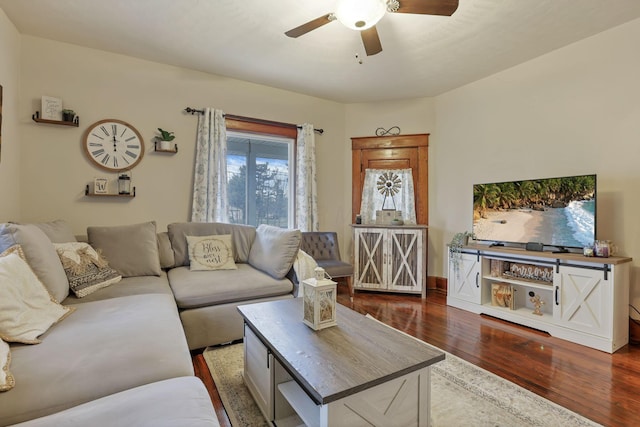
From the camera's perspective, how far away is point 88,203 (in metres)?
3.10

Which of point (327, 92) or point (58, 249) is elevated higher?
point (327, 92)

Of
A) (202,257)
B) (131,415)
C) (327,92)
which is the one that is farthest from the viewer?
(327,92)

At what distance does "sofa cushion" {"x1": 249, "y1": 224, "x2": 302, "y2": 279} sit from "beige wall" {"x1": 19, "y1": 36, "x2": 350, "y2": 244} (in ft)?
3.90

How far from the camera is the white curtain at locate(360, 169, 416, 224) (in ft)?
14.6

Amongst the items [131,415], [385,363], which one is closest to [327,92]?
[385,363]

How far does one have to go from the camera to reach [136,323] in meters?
1.58

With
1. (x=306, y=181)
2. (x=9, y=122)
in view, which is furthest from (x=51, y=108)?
(x=306, y=181)

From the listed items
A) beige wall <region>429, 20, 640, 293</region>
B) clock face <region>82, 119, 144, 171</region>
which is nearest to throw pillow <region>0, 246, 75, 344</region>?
clock face <region>82, 119, 144, 171</region>

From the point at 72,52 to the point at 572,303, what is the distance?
5309 millimetres

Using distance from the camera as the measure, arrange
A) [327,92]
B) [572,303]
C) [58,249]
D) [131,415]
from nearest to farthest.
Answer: [131,415] → [58,249] → [572,303] → [327,92]

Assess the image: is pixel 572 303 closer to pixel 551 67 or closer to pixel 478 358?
pixel 478 358

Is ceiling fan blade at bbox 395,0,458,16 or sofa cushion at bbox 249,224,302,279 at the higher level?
ceiling fan blade at bbox 395,0,458,16

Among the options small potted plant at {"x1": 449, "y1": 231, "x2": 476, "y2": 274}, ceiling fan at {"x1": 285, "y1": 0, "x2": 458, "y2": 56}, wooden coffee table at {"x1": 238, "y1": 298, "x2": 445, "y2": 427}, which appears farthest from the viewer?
small potted plant at {"x1": 449, "y1": 231, "x2": 476, "y2": 274}

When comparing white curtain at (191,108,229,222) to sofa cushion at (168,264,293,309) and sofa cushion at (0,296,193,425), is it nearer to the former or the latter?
sofa cushion at (168,264,293,309)
